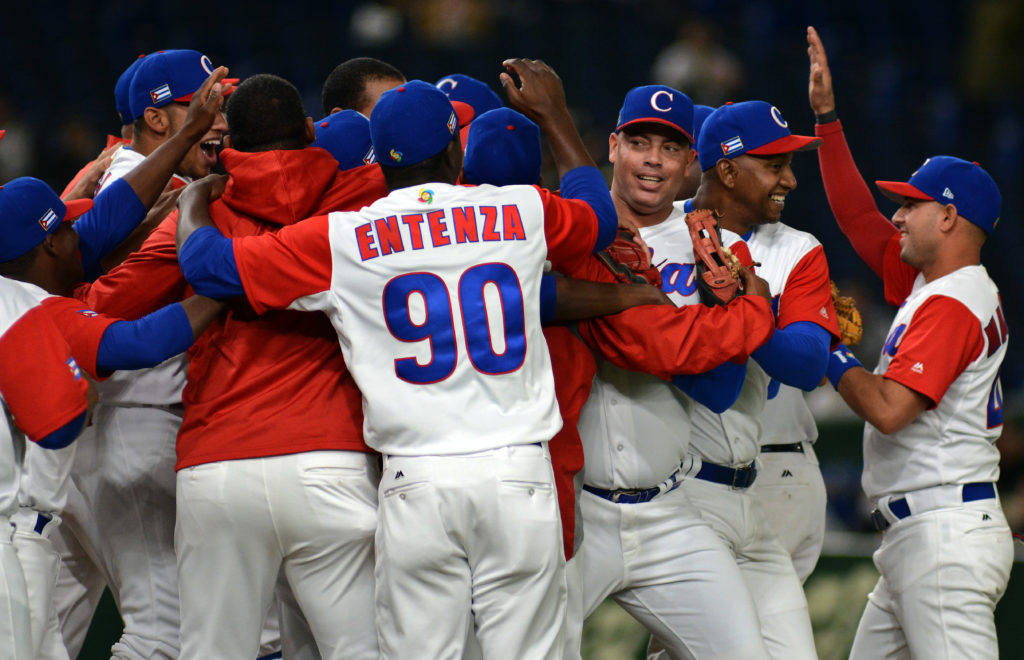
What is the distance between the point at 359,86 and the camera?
5.07 metres

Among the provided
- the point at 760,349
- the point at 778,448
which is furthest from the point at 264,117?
the point at 778,448

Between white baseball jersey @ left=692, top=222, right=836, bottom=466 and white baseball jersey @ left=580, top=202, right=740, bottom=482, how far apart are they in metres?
0.16

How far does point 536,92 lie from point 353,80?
4.18ft

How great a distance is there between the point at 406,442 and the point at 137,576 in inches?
52.8

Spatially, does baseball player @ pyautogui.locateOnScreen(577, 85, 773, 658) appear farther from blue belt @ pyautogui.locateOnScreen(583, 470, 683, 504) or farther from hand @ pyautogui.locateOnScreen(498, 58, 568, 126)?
hand @ pyautogui.locateOnScreen(498, 58, 568, 126)

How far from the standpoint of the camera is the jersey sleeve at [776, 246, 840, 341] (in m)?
4.27

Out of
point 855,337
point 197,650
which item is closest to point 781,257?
point 855,337

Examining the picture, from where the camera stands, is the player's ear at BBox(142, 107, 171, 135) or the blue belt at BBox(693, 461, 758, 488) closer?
the blue belt at BBox(693, 461, 758, 488)

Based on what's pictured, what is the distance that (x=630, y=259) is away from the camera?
165 inches

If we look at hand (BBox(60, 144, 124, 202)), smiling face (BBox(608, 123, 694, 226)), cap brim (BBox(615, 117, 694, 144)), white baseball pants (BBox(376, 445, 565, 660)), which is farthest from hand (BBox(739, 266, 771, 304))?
hand (BBox(60, 144, 124, 202))

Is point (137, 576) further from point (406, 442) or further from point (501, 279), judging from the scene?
point (501, 279)

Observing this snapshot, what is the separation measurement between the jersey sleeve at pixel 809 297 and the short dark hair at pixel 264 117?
174 centimetres

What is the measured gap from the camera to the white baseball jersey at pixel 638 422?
414 cm

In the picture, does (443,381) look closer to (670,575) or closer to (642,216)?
(670,575)
